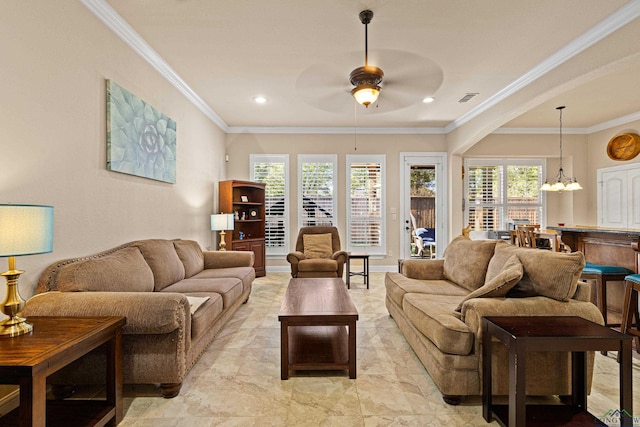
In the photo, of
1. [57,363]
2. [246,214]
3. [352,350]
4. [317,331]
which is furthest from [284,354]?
[246,214]

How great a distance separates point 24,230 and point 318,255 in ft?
13.0

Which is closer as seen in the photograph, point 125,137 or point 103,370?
point 103,370

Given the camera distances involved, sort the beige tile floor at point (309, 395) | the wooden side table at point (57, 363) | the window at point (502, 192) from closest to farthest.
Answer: the wooden side table at point (57, 363)
the beige tile floor at point (309, 395)
the window at point (502, 192)

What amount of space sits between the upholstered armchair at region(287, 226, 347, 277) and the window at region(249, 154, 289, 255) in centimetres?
105

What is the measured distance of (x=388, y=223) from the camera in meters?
6.35

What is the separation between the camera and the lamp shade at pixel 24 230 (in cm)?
136

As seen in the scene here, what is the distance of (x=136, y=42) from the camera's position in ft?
10.0

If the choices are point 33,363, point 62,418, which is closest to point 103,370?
point 62,418

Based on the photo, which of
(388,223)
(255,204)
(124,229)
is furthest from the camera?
(388,223)

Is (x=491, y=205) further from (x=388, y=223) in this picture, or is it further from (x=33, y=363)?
(x=33, y=363)

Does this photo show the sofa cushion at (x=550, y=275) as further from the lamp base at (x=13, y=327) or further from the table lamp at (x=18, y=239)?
the lamp base at (x=13, y=327)

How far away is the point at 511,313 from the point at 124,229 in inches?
129

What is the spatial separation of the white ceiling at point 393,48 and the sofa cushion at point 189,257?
2090 millimetres

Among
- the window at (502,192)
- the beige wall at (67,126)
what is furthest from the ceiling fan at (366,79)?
the window at (502,192)
